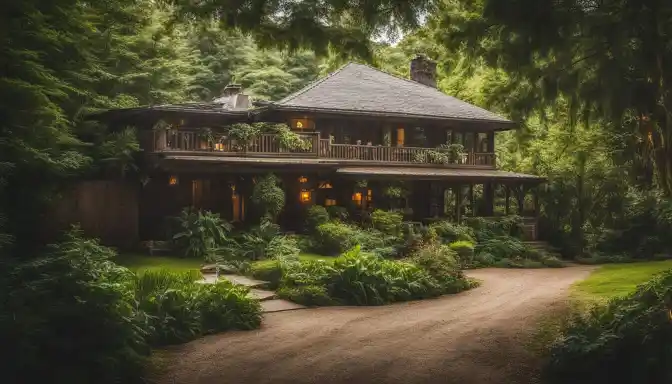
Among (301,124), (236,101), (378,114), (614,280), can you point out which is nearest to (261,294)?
(614,280)

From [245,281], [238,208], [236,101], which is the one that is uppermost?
[236,101]

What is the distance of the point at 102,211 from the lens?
23109 mm

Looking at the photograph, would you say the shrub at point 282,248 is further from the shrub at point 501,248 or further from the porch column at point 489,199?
the porch column at point 489,199

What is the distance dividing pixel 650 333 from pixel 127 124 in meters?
22.7

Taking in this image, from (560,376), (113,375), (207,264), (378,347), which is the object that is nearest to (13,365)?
(113,375)

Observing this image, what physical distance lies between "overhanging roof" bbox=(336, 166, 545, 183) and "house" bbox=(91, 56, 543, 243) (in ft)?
0.19

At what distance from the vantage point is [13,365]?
8.00 metres

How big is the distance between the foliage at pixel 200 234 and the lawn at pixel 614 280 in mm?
12093

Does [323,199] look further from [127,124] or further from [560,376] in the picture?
[560,376]

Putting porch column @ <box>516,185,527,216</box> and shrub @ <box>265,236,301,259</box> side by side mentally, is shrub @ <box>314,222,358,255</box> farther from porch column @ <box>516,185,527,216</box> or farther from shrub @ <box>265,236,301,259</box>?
porch column @ <box>516,185,527,216</box>

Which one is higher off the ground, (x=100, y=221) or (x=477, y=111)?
(x=477, y=111)

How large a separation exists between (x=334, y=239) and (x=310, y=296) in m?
7.61

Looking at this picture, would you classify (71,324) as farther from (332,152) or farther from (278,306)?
(332,152)

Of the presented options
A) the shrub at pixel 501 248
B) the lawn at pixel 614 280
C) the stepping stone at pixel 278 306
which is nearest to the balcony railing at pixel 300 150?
the shrub at pixel 501 248
